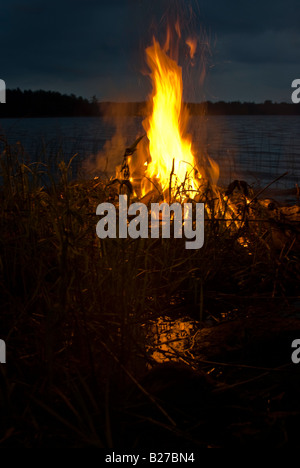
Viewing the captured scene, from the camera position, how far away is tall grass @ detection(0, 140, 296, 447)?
189 centimetres

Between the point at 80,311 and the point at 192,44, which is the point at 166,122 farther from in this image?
the point at 80,311

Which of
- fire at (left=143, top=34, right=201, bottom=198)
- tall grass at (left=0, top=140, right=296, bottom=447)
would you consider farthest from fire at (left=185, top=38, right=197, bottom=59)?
tall grass at (left=0, top=140, right=296, bottom=447)

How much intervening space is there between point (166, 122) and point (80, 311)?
325 centimetres

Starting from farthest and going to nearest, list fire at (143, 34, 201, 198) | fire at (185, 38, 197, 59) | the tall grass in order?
fire at (143, 34, 201, 198)
fire at (185, 38, 197, 59)
the tall grass

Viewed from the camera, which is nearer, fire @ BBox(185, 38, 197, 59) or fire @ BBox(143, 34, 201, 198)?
fire @ BBox(185, 38, 197, 59)

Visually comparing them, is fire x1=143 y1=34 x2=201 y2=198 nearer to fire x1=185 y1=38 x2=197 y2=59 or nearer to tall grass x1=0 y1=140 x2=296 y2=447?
fire x1=185 y1=38 x2=197 y2=59

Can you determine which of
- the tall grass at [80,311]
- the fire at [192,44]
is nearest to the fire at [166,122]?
the fire at [192,44]

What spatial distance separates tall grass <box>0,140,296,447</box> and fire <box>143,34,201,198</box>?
1493mm

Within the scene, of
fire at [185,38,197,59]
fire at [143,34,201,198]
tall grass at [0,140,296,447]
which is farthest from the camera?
fire at [143,34,201,198]

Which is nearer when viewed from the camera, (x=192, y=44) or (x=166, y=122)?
(x=192, y=44)

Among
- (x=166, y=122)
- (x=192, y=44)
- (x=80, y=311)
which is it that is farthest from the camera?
(x=166, y=122)

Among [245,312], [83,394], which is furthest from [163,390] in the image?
[245,312]

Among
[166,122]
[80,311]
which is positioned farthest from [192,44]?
[80,311]

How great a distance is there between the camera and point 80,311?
2529 millimetres
